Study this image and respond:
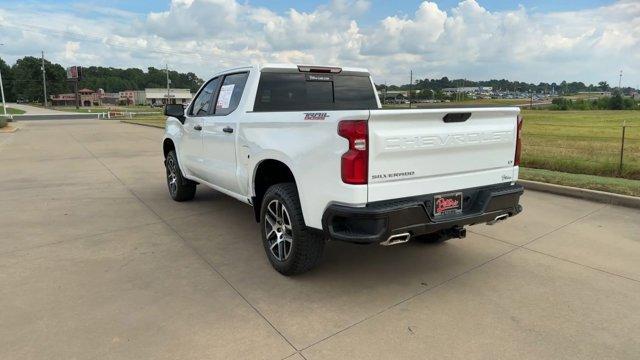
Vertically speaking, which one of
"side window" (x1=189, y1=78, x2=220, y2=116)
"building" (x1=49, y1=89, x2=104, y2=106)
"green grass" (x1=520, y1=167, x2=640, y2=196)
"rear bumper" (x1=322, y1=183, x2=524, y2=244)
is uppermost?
"building" (x1=49, y1=89, x2=104, y2=106)

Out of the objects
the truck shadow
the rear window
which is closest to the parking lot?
the truck shadow

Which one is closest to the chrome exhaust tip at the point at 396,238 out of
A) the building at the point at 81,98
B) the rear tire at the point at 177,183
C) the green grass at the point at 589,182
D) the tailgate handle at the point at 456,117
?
the tailgate handle at the point at 456,117

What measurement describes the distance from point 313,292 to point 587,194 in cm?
513

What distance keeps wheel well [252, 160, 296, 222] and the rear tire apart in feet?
8.46

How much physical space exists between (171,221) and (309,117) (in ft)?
10.7

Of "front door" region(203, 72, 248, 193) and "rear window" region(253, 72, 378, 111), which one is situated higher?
"rear window" region(253, 72, 378, 111)

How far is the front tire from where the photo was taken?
3.83m

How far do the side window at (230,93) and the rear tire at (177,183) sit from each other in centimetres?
183

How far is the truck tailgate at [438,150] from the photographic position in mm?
3324

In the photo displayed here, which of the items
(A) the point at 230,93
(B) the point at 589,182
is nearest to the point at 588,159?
(B) the point at 589,182

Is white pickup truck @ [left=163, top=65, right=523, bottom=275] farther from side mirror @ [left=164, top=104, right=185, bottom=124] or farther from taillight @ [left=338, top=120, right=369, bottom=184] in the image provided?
side mirror @ [left=164, top=104, right=185, bottom=124]

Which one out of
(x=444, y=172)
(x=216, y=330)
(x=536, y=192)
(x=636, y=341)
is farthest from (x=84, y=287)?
(x=536, y=192)

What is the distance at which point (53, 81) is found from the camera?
133m

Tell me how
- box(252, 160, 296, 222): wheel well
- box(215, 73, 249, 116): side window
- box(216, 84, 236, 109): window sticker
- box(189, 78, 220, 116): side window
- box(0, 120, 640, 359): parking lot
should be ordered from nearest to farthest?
box(0, 120, 640, 359): parking lot
box(252, 160, 296, 222): wheel well
box(215, 73, 249, 116): side window
box(216, 84, 236, 109): window sticker
box(189, 78, 220, 116): side window
